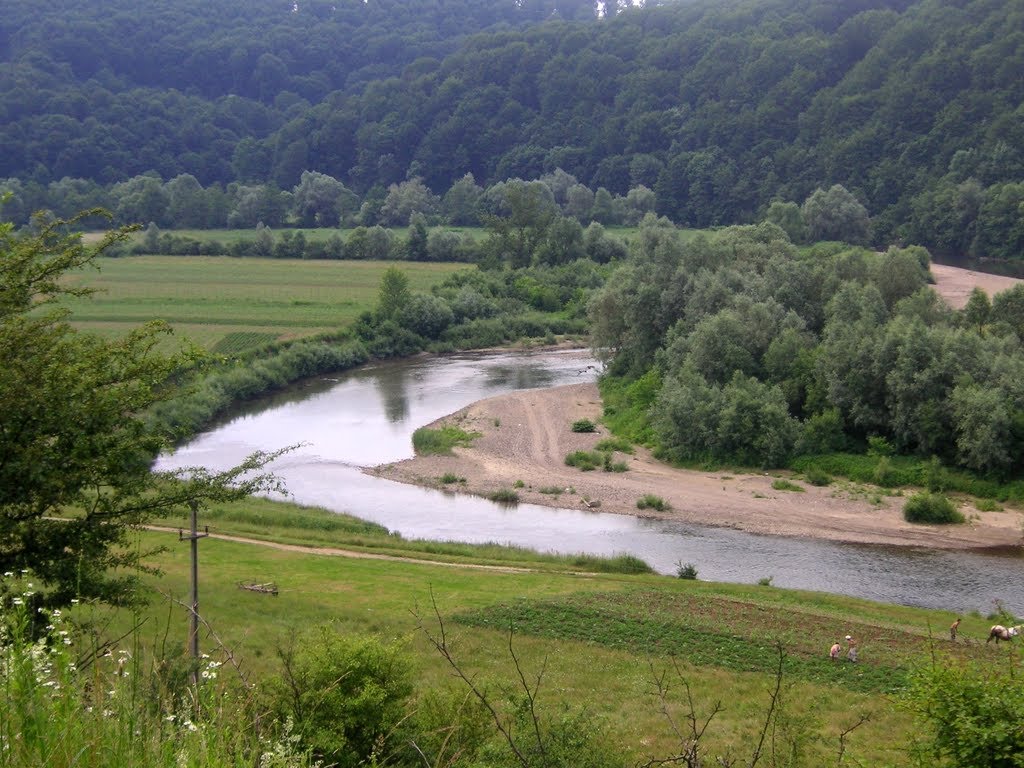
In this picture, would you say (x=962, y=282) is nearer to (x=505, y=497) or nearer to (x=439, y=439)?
(x=439, y=439)

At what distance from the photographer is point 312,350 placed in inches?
2653

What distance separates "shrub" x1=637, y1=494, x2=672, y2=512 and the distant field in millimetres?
35065

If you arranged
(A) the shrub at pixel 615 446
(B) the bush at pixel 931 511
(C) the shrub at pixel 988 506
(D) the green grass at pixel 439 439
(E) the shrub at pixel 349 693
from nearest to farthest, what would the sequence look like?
(E) the shrub at pixel 349 693 < (B) the bush at pixel 931 511 < (C) the shrub at pixel 988 506 < (A) the shrub at pixel 615 446 < (D) the green grass at pixel 439 439

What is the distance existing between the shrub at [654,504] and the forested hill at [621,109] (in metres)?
70.9

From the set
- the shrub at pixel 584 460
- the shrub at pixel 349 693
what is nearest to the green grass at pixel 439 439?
the shrub at pixel 584 460

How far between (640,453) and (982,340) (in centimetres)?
1537

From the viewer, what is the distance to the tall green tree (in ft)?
42.3

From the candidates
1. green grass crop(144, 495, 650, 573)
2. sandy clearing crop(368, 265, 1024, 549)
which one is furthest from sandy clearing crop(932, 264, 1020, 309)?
green grass crop(144, 495, 650, 573)

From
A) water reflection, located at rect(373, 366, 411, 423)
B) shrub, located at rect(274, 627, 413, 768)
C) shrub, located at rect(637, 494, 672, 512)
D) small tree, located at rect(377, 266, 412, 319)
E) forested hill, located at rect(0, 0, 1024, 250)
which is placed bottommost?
shrub, located at rect(637, 494, 672, 512)

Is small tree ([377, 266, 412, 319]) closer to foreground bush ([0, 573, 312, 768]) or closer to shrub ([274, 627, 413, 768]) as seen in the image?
shrub ([274, 627, 413, 768])

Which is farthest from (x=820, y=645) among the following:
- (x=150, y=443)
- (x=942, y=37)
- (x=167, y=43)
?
(x=167, y=43)

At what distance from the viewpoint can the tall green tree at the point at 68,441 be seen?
42.3 feet

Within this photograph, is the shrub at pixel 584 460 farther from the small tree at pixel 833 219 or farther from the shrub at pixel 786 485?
the small tree at pixel 833 219

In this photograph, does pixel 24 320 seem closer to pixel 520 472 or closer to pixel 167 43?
pixel 520 472
